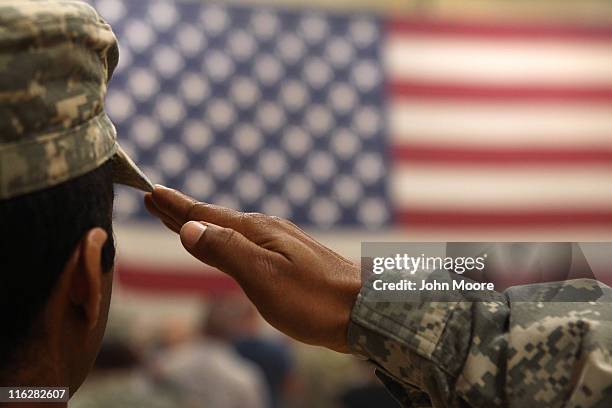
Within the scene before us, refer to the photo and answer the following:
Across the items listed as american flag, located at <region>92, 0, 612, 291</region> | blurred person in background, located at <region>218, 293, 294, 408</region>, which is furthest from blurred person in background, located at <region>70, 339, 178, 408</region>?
american flag, located at <region>92, 0, 612, 291</region>

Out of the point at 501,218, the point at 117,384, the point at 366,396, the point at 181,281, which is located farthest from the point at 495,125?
the point at 117,384

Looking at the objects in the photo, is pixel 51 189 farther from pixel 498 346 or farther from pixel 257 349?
pixel 257 349

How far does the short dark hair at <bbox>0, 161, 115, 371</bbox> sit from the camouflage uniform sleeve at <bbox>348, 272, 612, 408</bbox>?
0.90 ft

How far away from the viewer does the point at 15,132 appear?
0.68 meters

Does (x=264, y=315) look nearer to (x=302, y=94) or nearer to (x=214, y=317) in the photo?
(x=214, y=317)

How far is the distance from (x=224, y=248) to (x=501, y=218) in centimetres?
376

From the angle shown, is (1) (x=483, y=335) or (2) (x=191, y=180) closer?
(1) (x=483, y=335)

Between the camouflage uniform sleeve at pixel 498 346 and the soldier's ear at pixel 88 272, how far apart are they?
0.79 feet

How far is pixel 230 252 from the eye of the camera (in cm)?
76

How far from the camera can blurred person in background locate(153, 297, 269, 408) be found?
2.81m

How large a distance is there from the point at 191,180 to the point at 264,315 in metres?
3.53

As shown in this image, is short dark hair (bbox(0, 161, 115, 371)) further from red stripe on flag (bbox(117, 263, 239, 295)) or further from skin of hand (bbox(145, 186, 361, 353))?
red stripe on flag (bbox(117, 263, 239, 295))

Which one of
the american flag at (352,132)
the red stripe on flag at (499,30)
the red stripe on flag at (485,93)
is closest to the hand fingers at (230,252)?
the american flag at (352,132)

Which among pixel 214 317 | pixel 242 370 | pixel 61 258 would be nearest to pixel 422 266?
pixel 61 258
